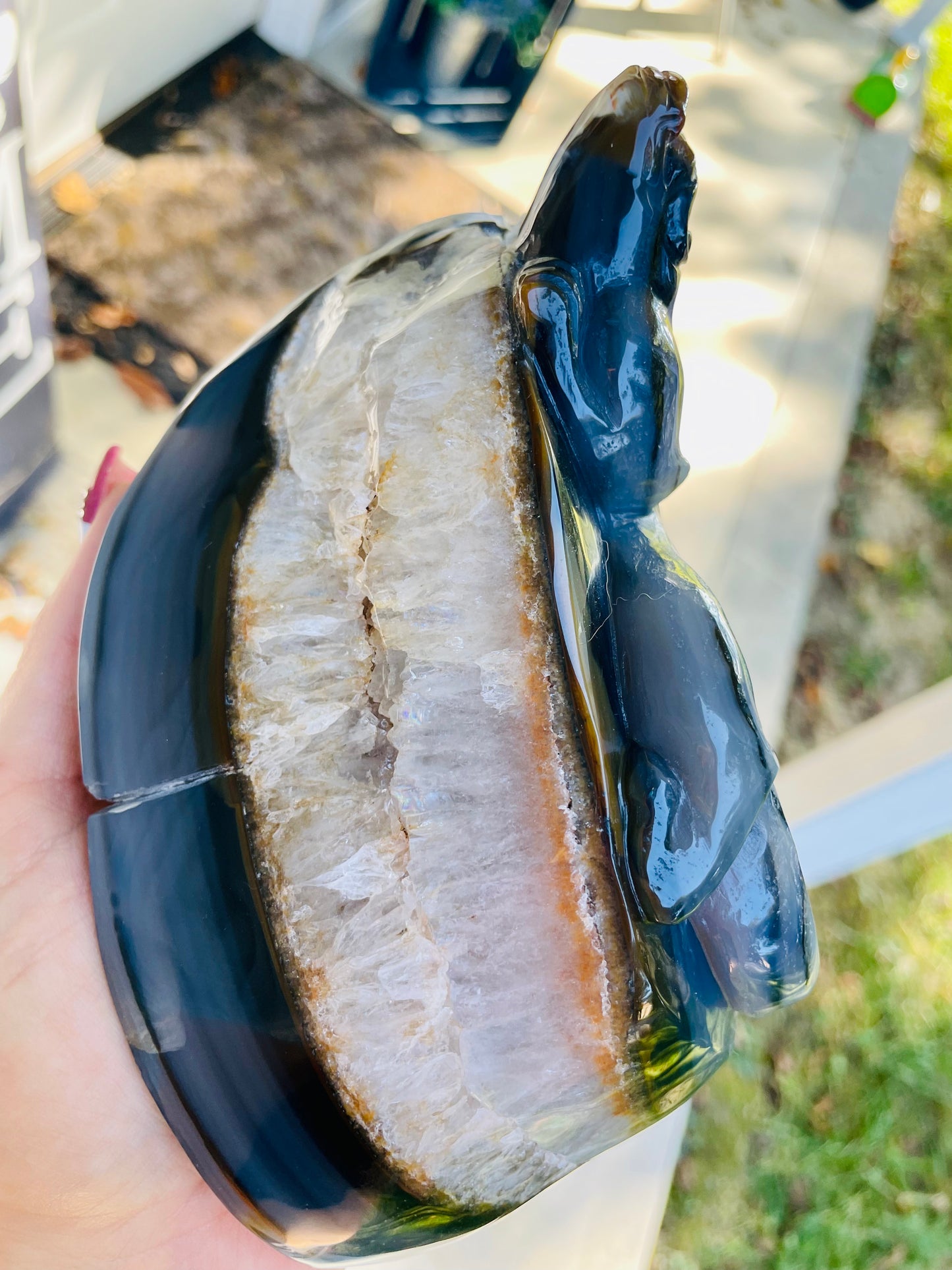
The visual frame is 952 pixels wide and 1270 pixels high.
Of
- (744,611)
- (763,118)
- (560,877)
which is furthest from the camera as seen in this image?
(763,118)

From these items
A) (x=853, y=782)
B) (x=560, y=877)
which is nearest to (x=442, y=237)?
(x=560, y=877)

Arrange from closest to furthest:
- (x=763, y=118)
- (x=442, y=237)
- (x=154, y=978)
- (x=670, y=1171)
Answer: (x=154, y=978)
(x=442, y=237)
(x=670, y=1171)
(x=763, y=118)

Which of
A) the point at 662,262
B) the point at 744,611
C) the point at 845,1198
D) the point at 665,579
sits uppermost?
the point at 662,262

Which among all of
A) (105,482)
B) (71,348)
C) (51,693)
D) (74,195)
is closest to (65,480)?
(71,348)

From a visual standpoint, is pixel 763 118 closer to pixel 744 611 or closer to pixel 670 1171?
pixel 744 611

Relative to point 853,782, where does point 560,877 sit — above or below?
above

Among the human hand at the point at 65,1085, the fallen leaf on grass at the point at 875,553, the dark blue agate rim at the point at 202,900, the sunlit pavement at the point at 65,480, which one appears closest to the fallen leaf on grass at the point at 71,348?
the sunlit pavement at the point at 65,480

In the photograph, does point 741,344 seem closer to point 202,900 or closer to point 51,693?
point 51,693

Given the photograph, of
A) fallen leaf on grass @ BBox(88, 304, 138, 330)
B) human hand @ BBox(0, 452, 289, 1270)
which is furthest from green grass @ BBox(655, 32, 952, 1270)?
fallen leaf on grass @ BBox(88, 304, 138, 330)
